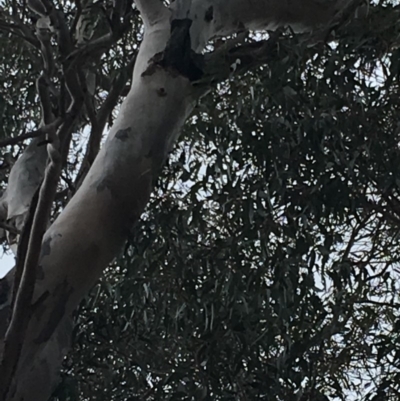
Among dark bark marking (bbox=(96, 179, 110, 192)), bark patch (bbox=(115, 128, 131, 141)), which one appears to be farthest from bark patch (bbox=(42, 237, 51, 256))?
bark patch (bbox=(115, 128, 131, 141))

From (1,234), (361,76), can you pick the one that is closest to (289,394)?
(361,76)

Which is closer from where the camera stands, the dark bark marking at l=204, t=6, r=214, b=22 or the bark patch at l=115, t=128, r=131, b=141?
the bark patch at l=115, t=128, r=131, b=141

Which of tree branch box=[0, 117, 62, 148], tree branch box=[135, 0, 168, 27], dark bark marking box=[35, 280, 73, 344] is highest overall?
tree branch box=[135, 0, 168, 27]

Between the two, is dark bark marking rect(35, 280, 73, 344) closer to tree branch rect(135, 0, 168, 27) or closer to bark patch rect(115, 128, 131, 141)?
bark patch rect(115, 128, 131, 141)

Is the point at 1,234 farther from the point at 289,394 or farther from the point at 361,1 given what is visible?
the point at 361,1

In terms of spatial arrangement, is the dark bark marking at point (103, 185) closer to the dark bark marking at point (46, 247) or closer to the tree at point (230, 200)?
the tree at point (230, 200)

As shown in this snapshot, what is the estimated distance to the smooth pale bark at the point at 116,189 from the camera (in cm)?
141

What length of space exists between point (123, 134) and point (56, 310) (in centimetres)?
45

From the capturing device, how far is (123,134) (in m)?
1.69

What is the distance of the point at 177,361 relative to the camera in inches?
82.2

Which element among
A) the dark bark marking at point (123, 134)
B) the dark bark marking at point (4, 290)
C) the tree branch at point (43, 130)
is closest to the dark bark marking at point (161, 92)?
the dark bark marking at point (123, 134)

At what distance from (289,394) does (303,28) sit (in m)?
1.02

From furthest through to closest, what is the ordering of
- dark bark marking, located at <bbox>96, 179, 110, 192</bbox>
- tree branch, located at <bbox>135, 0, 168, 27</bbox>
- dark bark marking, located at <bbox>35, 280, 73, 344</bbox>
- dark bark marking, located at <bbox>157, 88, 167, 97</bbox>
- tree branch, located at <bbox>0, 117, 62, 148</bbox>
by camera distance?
tree branch, located at <bbox>135, 0, 168, 27</bbox>
dark bark marking, located at <bbox>157, 88, 167, 97</bbox>
dark bark marking, located at <bbox>96, 179, 110, 192</bbox>
dark bark marking, located at <bbox>35, 280, 73, 344</bbox>
tree branch, located at <bbox>0, 117, 62, 148</bbox>

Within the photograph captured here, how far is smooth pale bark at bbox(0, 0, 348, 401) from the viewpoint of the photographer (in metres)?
1.41
